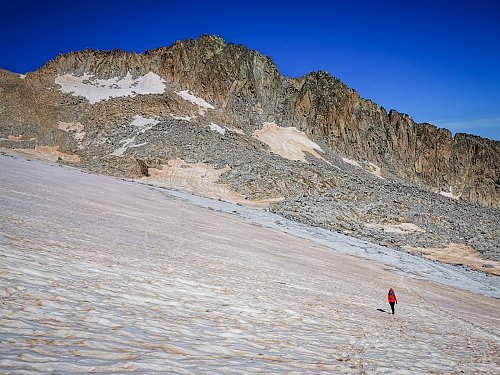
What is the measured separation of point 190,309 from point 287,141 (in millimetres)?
85698

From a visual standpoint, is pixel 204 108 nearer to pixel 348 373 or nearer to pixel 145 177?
pixel 145 177

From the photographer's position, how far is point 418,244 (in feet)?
142

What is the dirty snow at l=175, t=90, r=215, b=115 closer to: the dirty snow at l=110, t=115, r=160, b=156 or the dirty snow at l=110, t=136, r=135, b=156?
the dirty snow at l=110, t=115, r=160, b=156

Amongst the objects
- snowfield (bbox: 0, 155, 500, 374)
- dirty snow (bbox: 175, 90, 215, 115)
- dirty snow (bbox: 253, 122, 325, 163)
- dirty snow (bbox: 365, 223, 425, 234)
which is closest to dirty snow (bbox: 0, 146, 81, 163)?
dirty snow (bbox: 175, 90, 215, 115)

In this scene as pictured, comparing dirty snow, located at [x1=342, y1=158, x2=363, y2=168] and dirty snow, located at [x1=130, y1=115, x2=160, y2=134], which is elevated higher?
dirty snow, located at [x1=342, y1=158, x2=363, y2=168]

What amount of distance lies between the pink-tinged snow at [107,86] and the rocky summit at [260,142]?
41 cm

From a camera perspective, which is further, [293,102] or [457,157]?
[457,157]

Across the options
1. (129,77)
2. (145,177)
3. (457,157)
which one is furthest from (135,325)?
(457,157)

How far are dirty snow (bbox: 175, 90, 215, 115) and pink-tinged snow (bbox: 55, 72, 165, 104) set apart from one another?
16.0 feet

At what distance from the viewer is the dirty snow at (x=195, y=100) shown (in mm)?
88681

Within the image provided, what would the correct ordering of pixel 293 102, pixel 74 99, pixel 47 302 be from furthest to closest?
1. pixel 293 102
2. pixel 74 99
3. pixel 47 302

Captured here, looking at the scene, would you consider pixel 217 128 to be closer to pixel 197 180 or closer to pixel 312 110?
pixel 197 180

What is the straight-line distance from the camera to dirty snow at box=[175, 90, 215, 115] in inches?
3491

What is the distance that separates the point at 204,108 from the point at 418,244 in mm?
59976
